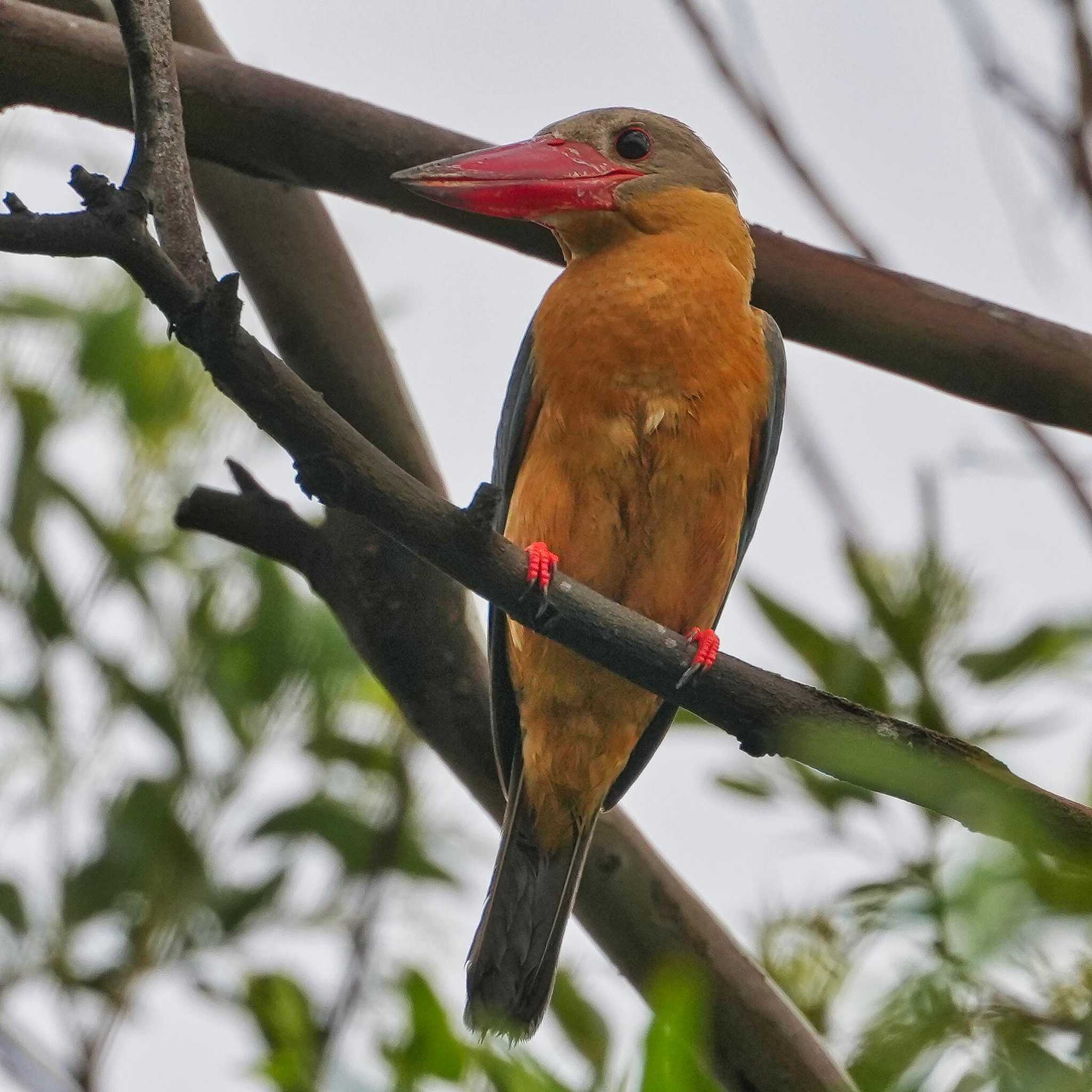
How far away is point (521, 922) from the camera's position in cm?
356

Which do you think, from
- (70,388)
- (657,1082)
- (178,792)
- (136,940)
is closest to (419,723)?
(178,792)

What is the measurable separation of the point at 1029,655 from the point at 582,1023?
1.05 metres

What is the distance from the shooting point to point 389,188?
3.11m

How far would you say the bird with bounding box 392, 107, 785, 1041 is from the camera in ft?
11.2

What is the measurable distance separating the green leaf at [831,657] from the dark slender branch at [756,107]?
29.4 inches

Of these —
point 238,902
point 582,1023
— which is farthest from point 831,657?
point 238,902

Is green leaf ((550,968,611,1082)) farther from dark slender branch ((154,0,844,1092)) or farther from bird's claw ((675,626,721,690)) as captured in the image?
bird's claw ((675,626,721,690))

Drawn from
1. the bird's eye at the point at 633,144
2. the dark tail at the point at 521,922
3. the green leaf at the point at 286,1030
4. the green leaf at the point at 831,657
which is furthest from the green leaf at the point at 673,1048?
the bird's eye at the point at 633,144

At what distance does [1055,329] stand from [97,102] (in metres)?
→ 1.95

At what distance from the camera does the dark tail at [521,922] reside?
342 centimetres

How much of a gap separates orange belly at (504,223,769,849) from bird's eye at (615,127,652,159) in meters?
0.46

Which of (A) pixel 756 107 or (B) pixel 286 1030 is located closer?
(B) pixel 286 1030

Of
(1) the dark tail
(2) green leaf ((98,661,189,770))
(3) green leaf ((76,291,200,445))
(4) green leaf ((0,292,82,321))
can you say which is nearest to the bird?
(1) the dark tail

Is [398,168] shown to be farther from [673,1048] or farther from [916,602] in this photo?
[673,1048]
